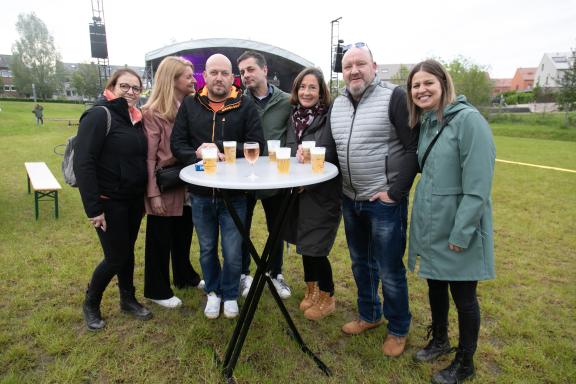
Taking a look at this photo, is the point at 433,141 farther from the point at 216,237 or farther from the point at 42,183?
the point at 42,183

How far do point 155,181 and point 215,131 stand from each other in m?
0.59

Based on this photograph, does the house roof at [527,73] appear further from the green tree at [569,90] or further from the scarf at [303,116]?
the scarf at [303,116]

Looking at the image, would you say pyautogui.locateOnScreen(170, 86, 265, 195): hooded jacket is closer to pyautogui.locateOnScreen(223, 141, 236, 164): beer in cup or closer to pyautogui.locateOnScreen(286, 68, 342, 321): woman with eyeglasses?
pyautogui.locateOnScreen(223, 141, 236, 164): beer in cup

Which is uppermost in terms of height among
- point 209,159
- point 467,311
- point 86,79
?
point 86,79

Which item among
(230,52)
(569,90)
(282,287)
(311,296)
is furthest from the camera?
(569,90)

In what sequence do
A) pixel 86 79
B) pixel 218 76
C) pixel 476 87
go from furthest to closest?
pixel 86 79 < pixel 476 87 < pixel 218 76

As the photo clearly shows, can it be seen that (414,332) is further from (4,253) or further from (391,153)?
(4,253)

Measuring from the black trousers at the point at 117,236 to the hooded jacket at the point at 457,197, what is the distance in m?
1.99

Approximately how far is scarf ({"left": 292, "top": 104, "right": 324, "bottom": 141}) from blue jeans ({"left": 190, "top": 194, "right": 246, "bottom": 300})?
691 mm

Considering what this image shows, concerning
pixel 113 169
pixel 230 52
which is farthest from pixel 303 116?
pixel 230 52

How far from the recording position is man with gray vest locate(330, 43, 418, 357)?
2.25 m

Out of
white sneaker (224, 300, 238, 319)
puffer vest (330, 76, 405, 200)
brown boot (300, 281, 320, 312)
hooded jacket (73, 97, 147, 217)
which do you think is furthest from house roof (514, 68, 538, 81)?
hooded jacket (73, 97, 147, 217)

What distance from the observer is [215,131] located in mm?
2660

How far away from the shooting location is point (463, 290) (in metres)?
2.15
